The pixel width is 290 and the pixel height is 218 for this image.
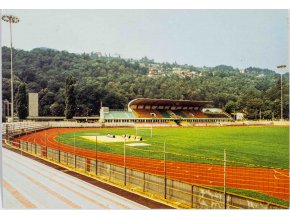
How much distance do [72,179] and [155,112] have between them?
33.5m

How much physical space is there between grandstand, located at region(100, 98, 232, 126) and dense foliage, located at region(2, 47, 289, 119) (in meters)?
1.29

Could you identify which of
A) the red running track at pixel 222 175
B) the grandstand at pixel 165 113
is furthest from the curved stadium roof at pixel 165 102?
the red running track at pixel 222 175

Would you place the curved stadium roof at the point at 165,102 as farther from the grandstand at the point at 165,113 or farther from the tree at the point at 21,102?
the tree at the point at 21,102

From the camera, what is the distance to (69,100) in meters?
43.7

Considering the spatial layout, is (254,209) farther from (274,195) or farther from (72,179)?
(72,179)

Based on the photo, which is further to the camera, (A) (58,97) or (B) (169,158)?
(A) (58,97)

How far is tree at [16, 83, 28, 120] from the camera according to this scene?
148 feet

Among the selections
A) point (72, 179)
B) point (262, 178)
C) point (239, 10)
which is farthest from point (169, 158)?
point (239, 10)

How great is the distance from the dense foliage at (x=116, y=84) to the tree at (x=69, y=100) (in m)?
0.72

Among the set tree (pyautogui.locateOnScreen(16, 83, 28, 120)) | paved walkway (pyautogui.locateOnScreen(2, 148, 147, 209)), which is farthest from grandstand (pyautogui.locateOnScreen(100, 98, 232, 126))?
paved walkway (pyautogui.locateOnScreen(2, 148, 147, 209))

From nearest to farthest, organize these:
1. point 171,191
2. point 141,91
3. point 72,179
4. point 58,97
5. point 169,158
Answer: point 171,191
point 72,179
point 169,158
point 141,91
point 58,97

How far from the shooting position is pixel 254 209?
9047mm

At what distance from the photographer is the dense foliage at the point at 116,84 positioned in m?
33.9

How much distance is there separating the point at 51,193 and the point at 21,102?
125 feet
